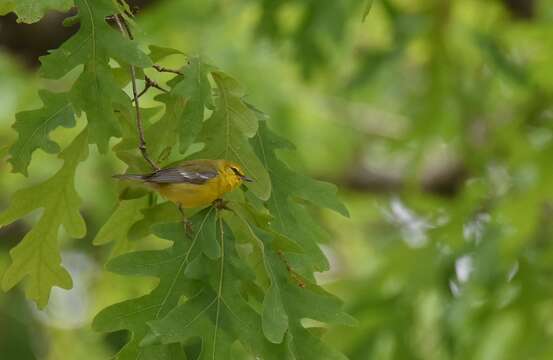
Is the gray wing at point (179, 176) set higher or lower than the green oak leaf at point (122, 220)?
higher

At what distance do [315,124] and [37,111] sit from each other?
3.84m

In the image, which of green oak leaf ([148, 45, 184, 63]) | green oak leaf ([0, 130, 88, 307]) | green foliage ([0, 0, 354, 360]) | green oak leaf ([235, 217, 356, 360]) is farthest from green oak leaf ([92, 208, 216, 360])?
green oak leaf ([148, 45, 184, 63])

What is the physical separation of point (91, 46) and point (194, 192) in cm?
30

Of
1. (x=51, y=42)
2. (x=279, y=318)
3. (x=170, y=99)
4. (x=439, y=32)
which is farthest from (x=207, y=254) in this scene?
(x=439, y=32)

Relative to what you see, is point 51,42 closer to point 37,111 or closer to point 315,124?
point 315,124

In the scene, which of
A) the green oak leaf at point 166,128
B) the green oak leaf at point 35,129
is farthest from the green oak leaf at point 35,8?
the green oak leaf at point 166,128

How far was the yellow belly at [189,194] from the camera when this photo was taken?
1946 mm

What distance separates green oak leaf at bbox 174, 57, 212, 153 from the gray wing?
0.06 metres

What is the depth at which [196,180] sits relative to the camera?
6.41ft

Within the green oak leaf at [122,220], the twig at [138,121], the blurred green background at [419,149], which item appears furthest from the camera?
the blurred green background at [419,149]

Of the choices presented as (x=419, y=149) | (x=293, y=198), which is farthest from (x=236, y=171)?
(x=419, y=149)

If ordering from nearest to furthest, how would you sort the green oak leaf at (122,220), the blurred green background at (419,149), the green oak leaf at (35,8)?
the green oak leaf at (35,8) → the green oak leaf at (122,220) → the blurred green background at (419,149)

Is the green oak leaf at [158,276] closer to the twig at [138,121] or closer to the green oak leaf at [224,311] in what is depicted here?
the green oak leaf at [224,311]

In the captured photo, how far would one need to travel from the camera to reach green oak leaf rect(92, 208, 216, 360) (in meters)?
1.94
